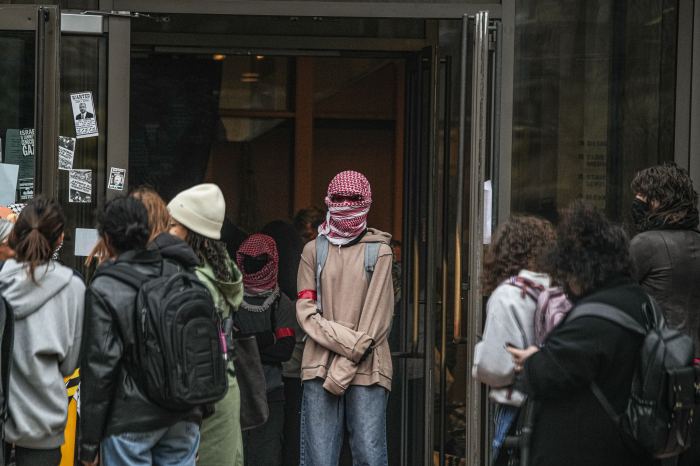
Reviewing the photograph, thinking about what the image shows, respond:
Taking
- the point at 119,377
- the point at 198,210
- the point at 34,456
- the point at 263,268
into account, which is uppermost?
the point at 198,210

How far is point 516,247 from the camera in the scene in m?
4.43

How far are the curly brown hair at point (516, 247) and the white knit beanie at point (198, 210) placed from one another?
1.22 meters

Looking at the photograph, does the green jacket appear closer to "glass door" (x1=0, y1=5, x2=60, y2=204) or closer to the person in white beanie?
the person in white beanie

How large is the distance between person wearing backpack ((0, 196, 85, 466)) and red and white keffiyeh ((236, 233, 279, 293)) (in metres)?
2.21

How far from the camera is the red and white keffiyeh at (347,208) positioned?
5.86 m

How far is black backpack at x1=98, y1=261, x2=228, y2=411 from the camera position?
4121 mm

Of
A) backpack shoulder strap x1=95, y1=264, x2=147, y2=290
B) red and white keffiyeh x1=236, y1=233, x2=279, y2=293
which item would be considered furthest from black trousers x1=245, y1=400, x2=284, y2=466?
backpack shoulder strap x1=95, y1=264, x2=147, y2=290

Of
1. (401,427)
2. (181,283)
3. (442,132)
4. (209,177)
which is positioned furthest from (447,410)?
(209,177)

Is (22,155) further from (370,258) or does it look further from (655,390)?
(655,390)

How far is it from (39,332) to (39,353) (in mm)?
82

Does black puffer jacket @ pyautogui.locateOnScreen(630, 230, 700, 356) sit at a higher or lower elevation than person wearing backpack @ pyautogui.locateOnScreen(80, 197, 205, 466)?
higher

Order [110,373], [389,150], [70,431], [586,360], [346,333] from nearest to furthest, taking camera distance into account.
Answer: [586,360] → [110,373] → [70,431] → [346,333] → [389,150]

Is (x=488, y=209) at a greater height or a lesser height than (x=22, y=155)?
lesser

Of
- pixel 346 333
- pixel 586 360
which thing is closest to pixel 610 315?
pixel 586 360
